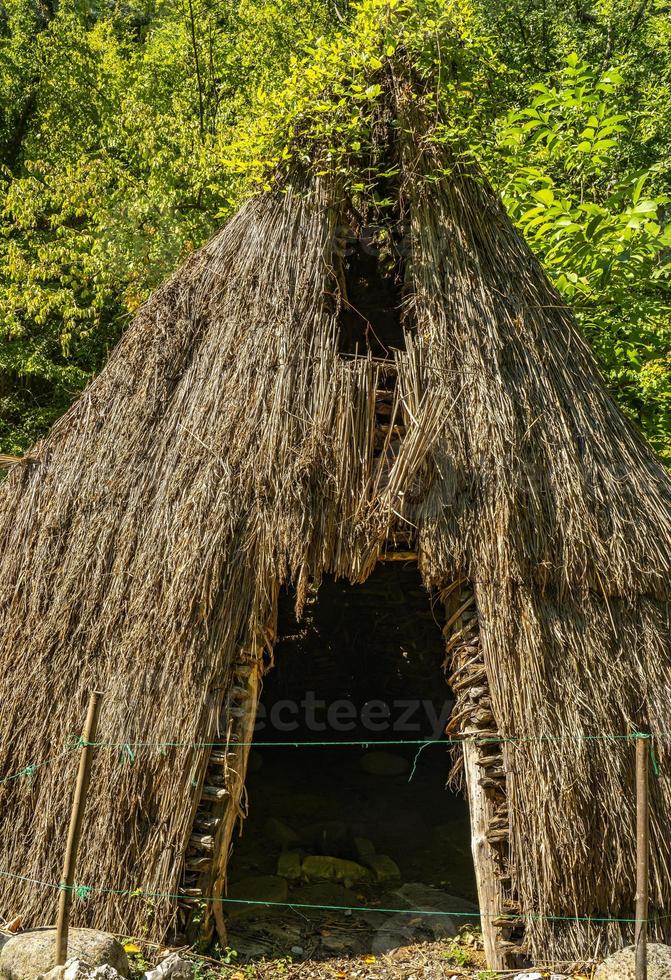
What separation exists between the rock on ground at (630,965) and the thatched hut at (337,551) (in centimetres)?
18

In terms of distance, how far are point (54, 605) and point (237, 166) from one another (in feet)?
10.2

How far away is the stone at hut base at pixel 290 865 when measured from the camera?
6.22 m

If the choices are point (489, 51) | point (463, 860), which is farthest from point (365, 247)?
point (463, 860)

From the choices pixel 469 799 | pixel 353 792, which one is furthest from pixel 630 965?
pixel 353 792

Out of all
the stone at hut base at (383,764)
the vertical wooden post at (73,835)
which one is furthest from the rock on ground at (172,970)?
the stone at hut base at (383,764)

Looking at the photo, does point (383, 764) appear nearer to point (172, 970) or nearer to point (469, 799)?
point (469, 799)

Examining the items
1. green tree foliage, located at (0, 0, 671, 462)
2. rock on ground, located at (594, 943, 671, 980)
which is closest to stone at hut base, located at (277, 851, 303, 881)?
rock on ground, located at (594, 943, 671, 980)

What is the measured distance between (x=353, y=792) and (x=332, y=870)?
185 centimetres

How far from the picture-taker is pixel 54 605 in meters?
5.20

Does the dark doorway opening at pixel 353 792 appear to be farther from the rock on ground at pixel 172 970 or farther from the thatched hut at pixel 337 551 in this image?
the thatched hut at pixel 337 551

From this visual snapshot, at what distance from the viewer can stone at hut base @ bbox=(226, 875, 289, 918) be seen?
5641 millimetres

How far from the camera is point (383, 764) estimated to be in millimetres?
8594

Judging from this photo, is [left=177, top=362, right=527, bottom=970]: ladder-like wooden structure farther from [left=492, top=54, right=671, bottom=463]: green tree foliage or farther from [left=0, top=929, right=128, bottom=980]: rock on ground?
[left=492, top=54, right=671, bottom=463]: green tree foliage

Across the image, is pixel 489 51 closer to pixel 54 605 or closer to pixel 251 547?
pixel 251 547
